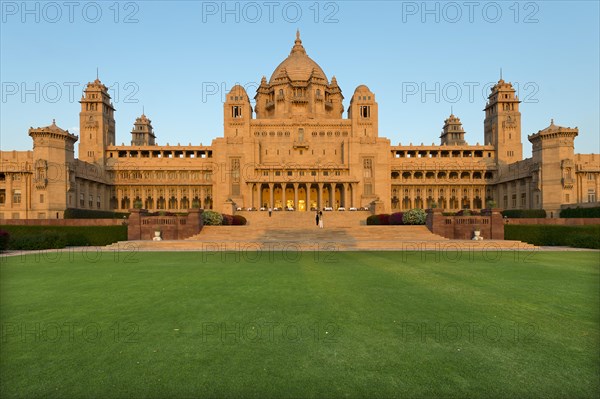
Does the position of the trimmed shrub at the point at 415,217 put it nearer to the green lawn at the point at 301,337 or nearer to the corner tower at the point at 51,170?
the green lawn at the point at 301,337

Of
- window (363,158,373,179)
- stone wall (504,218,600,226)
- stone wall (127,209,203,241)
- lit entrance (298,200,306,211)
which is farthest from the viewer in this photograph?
lit entrance (298,200,306,211)

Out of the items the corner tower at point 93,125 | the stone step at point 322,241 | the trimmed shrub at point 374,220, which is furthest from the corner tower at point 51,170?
the trimmed shrub at point 374,220

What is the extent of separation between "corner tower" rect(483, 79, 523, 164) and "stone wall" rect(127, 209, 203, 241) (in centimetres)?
7611

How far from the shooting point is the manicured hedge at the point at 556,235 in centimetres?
2722

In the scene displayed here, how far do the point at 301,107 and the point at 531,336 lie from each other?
283 ft

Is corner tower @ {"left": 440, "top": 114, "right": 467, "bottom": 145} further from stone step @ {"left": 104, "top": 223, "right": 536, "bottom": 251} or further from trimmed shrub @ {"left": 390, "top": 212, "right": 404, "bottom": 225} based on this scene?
stone step @ {"left": 104, "top": 223, "right": 536, "bottom": 251}

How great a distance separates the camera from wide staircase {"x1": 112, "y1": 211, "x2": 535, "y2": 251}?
85.8 ft

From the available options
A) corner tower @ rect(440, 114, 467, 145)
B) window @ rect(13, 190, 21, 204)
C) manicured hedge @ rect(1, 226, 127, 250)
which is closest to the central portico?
window @ rect(13, 190, 21, 204)

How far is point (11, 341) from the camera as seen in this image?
630 centimetres

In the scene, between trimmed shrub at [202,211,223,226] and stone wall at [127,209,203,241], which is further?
trimmed shrub at [202,211,223,226]

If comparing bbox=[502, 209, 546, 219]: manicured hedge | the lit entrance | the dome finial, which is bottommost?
bbox=[502, 209, 546, 219]: manicured hedge

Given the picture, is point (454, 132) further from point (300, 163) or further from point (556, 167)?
point (300, 163)

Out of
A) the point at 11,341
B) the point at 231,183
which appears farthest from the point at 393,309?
the point at 231,183

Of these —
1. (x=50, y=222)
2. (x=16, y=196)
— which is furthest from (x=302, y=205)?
(x=16, y=196)
